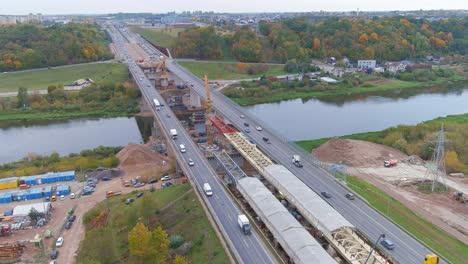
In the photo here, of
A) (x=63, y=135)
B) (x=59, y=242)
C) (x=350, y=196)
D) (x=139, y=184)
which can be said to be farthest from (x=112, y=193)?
(x=63, y=135)

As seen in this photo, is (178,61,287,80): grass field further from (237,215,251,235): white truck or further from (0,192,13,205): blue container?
(237,215,251,235): white truck

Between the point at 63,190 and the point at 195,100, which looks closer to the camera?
the point at 63,190

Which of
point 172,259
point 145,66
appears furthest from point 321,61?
point 172,259

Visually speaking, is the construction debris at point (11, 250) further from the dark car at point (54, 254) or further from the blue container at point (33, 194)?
the blue container at point (33, 194)

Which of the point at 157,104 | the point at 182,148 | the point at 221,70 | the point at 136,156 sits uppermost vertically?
the point at 221,70

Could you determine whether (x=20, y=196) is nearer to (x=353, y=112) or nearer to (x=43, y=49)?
(x=353, y=112)

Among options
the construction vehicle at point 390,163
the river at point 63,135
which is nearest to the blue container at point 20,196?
the river at point 63,135

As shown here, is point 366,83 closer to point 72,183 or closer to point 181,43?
point 181,43
